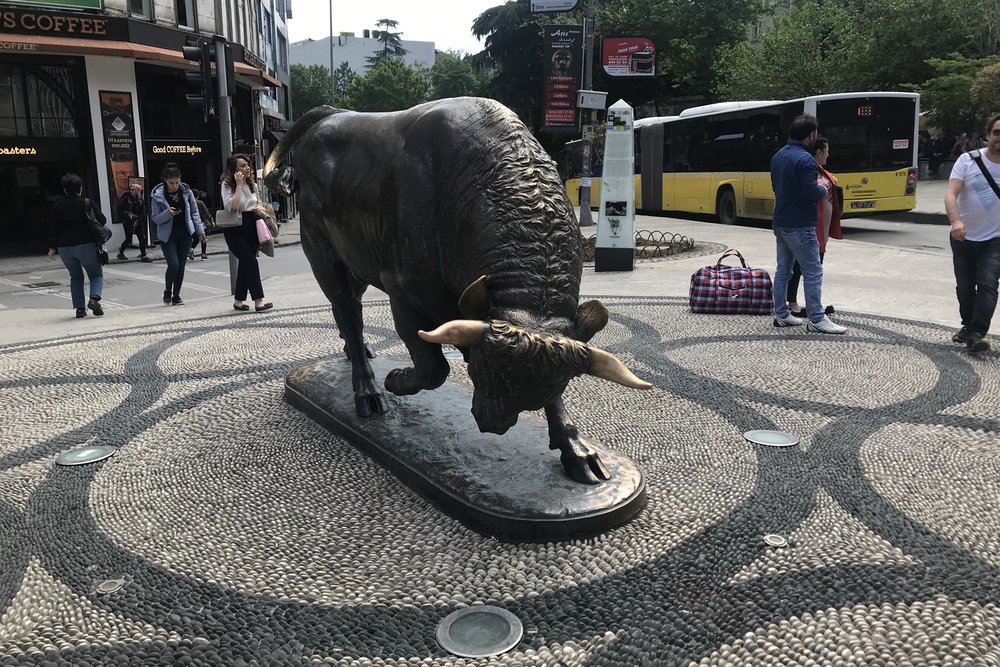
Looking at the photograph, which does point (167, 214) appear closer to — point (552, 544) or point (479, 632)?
point (552, 544)

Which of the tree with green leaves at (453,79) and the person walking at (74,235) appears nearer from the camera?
the person walking at (74,235)

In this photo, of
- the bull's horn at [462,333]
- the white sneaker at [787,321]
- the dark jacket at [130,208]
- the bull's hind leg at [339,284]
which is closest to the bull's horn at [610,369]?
the bull's horn at [462,333]

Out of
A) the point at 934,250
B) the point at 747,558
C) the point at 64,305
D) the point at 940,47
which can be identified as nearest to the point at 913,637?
the point at 747,558

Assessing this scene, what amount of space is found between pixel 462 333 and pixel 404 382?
1.28 metres

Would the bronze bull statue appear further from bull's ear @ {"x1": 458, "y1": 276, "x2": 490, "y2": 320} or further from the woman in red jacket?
the woman in red jacket

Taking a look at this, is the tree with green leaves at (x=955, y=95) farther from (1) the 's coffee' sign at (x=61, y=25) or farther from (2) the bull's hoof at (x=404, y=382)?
(2) the bull's hoof at (x=404, y=382)

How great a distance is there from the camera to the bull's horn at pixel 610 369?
2619 millimetres

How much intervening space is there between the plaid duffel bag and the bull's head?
5.16 meters

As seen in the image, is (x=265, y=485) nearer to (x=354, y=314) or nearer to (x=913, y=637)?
(x=354, y=314)

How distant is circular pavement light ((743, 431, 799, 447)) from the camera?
13.4ft

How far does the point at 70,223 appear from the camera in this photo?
9008mm

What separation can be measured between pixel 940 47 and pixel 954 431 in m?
28.5

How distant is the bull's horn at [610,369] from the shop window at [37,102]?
19.2m

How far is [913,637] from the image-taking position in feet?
7.91
